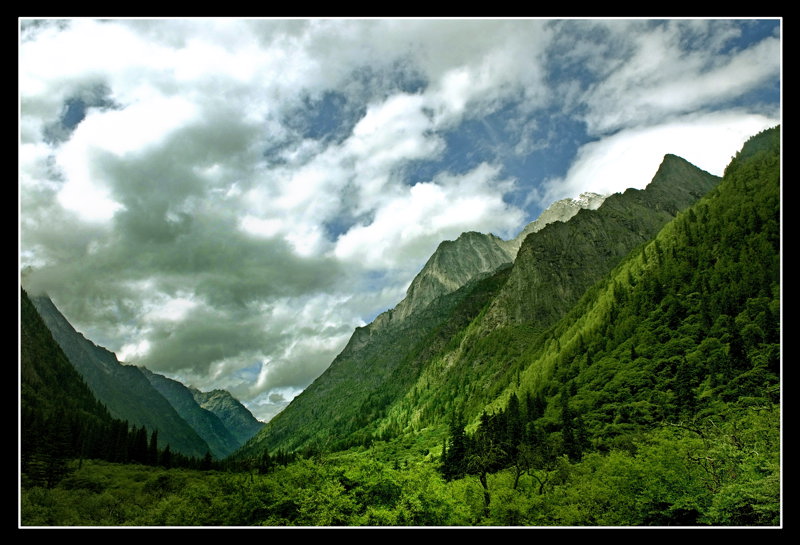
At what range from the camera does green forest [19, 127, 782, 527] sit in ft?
141

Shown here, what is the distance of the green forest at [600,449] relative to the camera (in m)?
43.0

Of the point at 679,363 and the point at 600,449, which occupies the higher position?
the point at 679,363

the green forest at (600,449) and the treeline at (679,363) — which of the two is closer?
the green forest at (600,449)

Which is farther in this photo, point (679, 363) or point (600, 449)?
point (679, 363)

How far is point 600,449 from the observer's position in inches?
4126

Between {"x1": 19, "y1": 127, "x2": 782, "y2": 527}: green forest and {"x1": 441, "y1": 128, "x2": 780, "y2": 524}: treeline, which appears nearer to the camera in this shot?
{"x1": 19, "y1": 127, "x2": 782, "y2": 527}: green forest

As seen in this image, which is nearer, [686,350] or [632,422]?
[632,422]
